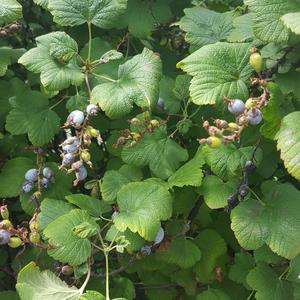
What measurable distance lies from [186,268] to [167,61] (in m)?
0.63

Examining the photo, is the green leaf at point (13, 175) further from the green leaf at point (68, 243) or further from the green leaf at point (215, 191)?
the green leaf at point (215, 191)

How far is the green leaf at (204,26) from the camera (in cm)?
155

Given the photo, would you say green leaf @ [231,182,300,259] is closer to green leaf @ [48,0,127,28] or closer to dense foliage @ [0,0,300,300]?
dense foliage @ [0,0,300,300]

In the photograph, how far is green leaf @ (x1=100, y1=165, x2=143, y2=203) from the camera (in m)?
1.46

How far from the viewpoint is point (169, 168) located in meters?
1.44

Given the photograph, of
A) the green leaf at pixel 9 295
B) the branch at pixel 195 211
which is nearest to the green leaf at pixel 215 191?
the branch at pixel 195 211

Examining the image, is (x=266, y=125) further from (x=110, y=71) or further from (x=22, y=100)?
(x=22, y=100)

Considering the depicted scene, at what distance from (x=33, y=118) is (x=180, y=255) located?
53cm

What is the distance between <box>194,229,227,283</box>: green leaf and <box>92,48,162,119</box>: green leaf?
40 centimetres

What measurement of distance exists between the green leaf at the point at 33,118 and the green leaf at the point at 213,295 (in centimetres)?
57

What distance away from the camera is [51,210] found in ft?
4.73

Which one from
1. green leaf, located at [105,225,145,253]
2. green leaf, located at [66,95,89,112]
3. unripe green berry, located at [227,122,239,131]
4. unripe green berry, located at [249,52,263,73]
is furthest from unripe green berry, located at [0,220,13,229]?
unripe green berry, located at [249,52,263,73]

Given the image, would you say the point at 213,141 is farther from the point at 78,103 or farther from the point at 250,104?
the point at 78,103

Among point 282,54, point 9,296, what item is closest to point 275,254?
point 282,54
